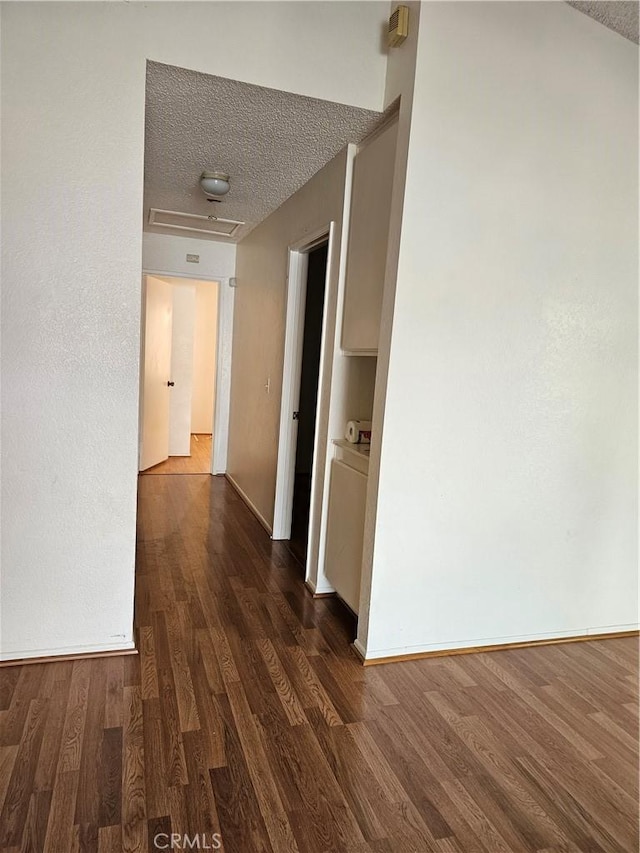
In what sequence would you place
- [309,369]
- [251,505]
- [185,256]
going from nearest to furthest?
[251,505] → [185,256] → [309,369]

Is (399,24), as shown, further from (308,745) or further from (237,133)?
(308,745)

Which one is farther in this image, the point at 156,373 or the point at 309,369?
the point at 309,369

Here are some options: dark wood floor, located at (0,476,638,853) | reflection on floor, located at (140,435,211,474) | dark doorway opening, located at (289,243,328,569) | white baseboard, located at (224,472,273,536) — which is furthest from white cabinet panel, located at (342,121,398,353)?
reflection on floor, located at (140,435,211,474)

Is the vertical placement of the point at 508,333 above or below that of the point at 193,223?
below

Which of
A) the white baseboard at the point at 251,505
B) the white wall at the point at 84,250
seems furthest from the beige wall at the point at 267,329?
the white wall at the point at 84,250

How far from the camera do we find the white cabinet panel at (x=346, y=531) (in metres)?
2.69

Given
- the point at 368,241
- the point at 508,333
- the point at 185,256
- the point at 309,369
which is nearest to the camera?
the point at 508,333

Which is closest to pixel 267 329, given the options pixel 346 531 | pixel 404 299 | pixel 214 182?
pixel 214 182

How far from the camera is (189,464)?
6258mm

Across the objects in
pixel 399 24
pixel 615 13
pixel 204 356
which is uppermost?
pixel 615 13

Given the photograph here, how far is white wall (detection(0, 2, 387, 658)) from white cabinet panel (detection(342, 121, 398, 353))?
244mm

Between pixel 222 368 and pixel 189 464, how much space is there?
1292 millimetres

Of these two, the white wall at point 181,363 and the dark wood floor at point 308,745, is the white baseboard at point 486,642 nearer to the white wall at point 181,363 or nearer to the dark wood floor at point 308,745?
the dark wood floor at point 308,745

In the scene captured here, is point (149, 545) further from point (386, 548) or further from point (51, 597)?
point (386, 548)
